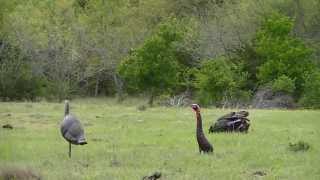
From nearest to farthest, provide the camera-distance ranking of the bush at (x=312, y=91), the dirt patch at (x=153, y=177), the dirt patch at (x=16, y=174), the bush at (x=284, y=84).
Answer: the dirt patch at (x=16, y=174), the dirt patch at (x=153, y=177), the bush at (x=312, y=91), the bush at (x=284, y=84)

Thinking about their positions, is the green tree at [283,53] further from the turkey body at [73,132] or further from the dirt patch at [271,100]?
the turkey body at [73,132]

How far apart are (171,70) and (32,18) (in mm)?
17157

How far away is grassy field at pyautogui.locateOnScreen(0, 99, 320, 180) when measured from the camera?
36.3 ft

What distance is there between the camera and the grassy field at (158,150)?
36.3ft

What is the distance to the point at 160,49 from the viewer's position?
112ft

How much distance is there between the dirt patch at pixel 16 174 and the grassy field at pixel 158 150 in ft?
1.81

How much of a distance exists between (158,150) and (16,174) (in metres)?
5.22

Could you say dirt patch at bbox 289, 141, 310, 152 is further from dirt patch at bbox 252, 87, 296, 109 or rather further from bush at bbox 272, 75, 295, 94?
dirt patch at bbox 252, 87, 296, 109

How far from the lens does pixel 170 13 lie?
55.3m

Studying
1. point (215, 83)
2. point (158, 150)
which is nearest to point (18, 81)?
point (215, 83)

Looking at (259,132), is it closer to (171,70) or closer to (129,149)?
(129,149)

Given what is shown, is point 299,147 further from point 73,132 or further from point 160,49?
point 160,49

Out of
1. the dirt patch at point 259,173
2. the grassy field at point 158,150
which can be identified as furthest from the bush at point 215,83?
the dirt patch at point 259,173

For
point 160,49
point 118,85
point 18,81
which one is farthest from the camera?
point 118,85
